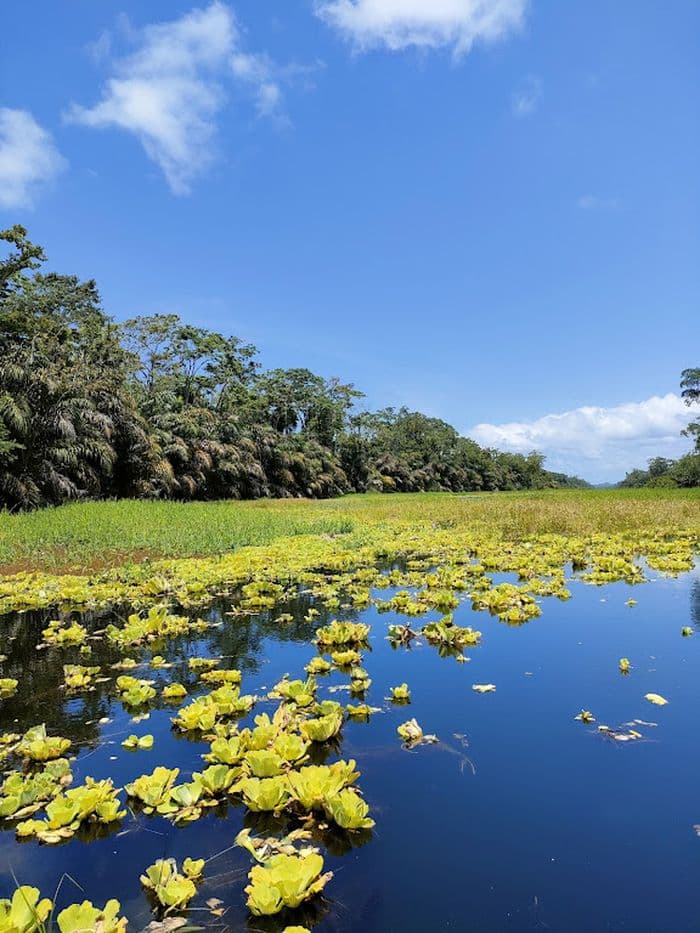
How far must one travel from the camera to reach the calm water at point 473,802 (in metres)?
1.93

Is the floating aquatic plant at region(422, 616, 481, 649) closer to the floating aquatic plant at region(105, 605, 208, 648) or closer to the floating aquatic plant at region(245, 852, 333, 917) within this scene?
the floating aquatic plant at region(105, 605, 208, 648)

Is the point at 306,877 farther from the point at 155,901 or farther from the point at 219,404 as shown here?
the point at 219,404

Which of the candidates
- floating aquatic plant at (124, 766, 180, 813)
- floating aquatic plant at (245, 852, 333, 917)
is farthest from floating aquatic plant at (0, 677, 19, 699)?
floating aquatic plant at (245, 852, 333, 917)

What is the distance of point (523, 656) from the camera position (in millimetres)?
4484

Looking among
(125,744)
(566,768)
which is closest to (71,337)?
(125,744)

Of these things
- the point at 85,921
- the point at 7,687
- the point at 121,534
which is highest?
the point at 121,534

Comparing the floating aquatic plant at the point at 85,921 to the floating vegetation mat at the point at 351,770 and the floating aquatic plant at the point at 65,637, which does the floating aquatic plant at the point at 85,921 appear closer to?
the floating vegetation mat at the point at 351,770

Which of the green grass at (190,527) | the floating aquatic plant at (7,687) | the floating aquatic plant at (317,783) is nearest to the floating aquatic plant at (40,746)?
the floating aquatic plant at (7,687)

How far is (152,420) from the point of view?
26.7 metres

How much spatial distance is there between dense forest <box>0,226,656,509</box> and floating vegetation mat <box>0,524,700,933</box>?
39.9ft

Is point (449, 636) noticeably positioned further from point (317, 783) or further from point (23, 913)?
point (23, 913)

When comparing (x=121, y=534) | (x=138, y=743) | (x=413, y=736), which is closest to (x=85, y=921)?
(x=138, y=743)

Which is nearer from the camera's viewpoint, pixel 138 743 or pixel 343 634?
pixel 138 743

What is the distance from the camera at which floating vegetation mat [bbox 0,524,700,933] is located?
192 cm
